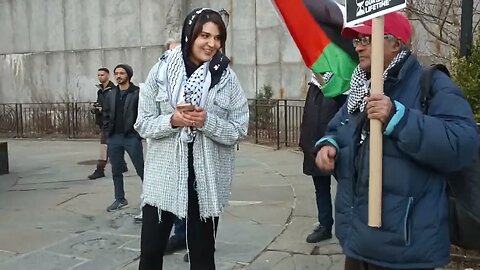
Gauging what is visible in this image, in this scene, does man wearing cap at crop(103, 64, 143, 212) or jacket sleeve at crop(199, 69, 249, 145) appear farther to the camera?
man wearing cap at crop(103, 64, 143, 212)

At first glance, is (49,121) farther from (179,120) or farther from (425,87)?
(425,87)

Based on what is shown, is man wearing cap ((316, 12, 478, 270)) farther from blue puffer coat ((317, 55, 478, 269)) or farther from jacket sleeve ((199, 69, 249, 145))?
jacket sleeve ((199, 69, 249, 145))

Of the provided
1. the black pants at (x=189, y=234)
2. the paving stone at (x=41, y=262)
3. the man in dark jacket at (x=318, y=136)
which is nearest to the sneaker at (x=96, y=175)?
the paving stone at (x=41, y=262)

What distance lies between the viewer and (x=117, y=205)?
22.4 feet

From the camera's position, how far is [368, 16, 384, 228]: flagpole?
7.82 feet

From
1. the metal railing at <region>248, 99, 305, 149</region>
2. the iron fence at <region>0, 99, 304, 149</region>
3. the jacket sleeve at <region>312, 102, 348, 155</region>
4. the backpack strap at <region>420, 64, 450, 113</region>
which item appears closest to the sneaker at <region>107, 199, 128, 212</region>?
the jacket sleeve at <region>312, 102, 348, 155</region>

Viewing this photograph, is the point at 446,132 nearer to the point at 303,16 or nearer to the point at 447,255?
the point at 447,255

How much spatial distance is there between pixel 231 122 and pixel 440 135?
1366mm

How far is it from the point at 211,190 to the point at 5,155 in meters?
A: 7.72

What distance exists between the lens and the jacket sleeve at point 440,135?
2334 mm

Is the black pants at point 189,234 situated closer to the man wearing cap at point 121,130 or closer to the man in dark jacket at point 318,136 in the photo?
the man in dark jacket at point 318,136

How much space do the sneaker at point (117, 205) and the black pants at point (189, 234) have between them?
140 inches

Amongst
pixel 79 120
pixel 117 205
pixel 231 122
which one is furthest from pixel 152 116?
pixel 79 120

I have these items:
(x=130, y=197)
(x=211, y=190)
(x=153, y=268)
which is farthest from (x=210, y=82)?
(x=130, y=197)
